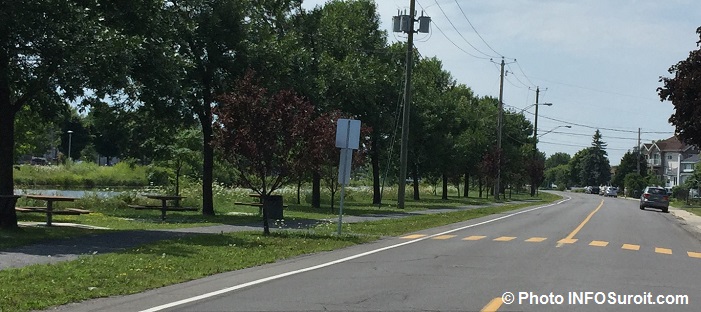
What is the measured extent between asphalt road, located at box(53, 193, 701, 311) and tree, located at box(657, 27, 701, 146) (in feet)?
42.2

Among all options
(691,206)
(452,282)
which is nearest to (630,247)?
(452,282)

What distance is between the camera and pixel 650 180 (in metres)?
106

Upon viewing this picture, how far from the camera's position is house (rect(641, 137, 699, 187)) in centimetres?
13038

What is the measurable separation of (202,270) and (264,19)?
2038 centimetres

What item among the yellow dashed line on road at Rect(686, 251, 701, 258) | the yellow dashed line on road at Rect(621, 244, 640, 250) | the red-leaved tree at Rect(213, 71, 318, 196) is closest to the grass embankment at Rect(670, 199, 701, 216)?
the yellow dashed line on road at Rect(621, 244, 640, 250)

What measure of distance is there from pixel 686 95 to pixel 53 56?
2473 cm

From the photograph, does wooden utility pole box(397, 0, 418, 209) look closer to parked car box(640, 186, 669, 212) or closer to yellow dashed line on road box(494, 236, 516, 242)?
yellow dashed line on road box(494, 236, 516, 242)

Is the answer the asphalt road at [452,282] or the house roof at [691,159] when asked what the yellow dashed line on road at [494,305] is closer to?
the asphalt road at [452,282]

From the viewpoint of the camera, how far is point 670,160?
13925cm

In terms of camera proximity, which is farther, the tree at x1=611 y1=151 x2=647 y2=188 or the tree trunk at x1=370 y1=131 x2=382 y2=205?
the tree at x1=611 y1=151 x2=647 y2=188

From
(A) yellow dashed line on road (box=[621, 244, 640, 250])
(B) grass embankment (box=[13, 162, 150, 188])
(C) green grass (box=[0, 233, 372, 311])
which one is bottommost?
(C) green grass (box=[0, 233, 372, 311])

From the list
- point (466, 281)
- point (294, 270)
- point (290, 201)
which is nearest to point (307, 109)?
point (294, 270)

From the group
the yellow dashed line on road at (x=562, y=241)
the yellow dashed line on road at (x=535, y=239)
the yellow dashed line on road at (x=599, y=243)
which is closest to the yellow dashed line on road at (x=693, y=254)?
the yellow dashed line on road at (x=562, y=241)

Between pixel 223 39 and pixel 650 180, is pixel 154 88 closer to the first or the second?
pixel 223 39
